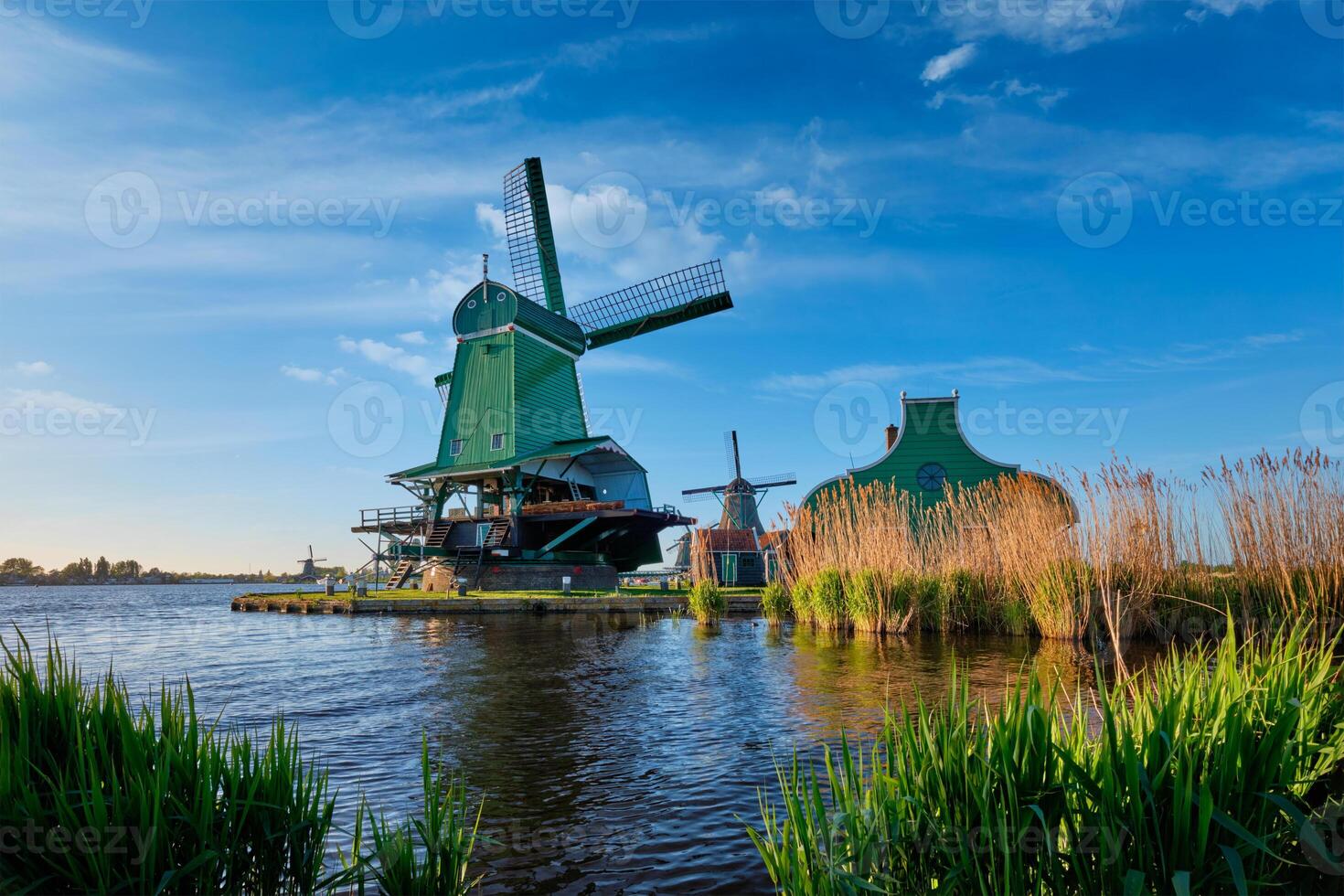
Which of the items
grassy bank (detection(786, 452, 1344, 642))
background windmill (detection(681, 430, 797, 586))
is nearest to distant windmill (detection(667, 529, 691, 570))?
background windmill (detection(681, 430, 797, 586))

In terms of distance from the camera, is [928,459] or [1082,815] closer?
[1082,815]

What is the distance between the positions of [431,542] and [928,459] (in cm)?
2033

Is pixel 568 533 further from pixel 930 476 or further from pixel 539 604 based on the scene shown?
pixel 930 476

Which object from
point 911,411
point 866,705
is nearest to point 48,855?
point 866,705

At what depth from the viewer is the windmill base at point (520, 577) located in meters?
29.9

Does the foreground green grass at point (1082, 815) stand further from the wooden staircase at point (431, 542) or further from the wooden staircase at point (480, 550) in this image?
the wooden staircase at point (431, 542)

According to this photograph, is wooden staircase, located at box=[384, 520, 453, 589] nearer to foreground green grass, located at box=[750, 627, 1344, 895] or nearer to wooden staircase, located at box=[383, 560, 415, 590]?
wooden staircase, located at box=[383, 560, 415, 590]

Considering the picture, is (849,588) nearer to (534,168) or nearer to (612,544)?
(612,544)

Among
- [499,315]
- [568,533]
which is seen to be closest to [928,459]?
[568,533]

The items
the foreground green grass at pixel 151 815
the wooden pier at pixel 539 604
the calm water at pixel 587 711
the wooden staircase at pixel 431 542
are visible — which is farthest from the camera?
the wooden staircase at pixel 431 542

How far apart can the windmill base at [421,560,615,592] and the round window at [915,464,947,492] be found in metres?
13.5

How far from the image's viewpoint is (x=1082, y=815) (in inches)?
101

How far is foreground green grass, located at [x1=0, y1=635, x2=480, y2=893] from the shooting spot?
2.54 metres

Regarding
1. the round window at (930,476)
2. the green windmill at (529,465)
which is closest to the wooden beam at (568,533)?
the green windmill at (529,465)
